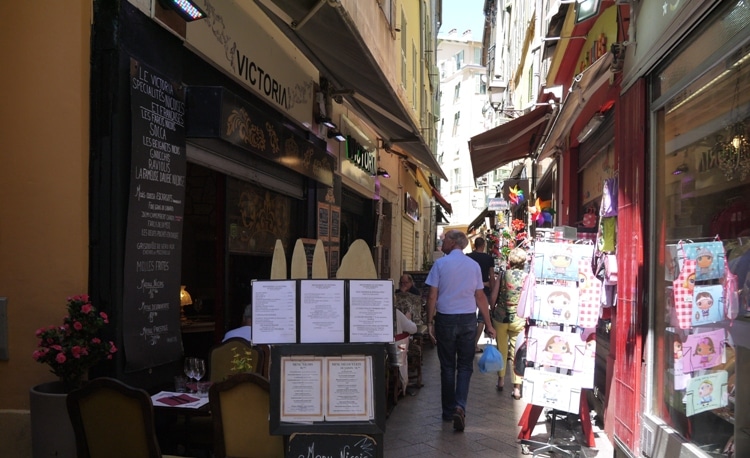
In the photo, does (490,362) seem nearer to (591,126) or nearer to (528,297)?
(528,297)

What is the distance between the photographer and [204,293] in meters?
8.75

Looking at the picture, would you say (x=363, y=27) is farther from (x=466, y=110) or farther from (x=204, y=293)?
(x=466, y=110)

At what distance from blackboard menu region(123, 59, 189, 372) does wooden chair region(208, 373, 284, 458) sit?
3.38 feet

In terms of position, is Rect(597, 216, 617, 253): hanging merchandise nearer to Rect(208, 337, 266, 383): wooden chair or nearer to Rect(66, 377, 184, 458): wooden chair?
Rect(208, 337, 266, 383): wooden chair

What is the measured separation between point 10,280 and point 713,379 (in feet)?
14.1

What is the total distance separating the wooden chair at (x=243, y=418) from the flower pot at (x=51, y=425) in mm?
903

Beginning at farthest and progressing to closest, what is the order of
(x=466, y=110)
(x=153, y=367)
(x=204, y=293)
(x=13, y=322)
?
(x=466, y=110), (x=204, y=293), (x=153, y=367), (x=13, y=322)

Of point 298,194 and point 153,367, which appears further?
point 298,194

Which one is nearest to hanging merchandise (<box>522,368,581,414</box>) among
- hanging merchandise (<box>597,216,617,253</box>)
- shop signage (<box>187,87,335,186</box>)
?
hanging merchandise (<box>597,216,617,253</box>)

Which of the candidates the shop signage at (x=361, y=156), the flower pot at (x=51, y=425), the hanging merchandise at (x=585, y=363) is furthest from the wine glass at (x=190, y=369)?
the shop signage at (x=361, y=156)

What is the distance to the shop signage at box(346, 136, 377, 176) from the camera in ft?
36.8

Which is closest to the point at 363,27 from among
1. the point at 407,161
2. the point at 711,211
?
the point at 711,211

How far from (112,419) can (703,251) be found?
3.41m

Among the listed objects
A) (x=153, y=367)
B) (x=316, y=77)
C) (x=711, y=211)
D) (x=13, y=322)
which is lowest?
(x=153, y=367)
